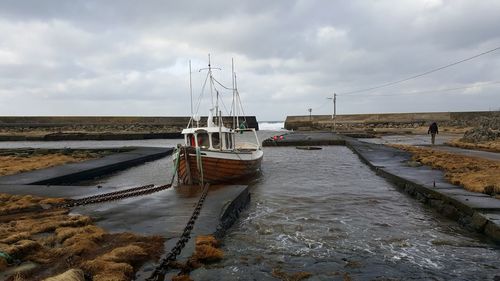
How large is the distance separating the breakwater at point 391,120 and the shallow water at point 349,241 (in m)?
61.2

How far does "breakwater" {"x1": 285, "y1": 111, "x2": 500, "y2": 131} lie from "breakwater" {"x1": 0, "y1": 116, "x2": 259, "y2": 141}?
16.8 meters

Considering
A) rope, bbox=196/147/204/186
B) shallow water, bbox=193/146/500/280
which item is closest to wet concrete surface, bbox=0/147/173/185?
rope, bbox=196/147/204/186

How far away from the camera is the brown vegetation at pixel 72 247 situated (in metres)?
5.42

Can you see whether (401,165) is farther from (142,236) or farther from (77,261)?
(77,261)

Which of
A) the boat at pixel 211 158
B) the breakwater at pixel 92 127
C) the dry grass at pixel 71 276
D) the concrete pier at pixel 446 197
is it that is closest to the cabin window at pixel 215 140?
the boat at pixel 211 158

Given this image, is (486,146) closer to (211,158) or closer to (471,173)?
(471,173)

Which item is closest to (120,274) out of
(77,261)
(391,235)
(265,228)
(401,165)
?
(77,261)

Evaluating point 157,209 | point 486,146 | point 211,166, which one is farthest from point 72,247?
point 486,146

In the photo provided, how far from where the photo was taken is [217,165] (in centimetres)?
1508

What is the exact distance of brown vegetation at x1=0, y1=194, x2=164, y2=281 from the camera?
5418mm

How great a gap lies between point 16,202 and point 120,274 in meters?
6.93

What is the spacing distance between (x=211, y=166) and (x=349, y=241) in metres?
7.51

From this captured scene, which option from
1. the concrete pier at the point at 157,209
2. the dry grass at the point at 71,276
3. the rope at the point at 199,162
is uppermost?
the rope at the point at 199,162

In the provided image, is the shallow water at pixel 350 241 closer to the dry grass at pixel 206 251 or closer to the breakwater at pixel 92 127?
the dry grass at pixel 206 251
